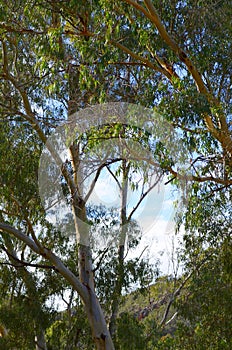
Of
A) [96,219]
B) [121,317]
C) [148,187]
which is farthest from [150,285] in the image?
[148,187]

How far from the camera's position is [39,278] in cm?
989

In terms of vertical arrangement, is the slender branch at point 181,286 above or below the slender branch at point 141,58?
below

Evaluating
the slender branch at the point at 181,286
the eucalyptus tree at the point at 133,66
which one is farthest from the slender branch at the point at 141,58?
the slender branch at the point at 181,286

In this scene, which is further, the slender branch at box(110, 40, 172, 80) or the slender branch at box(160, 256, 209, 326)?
the slender branch at box(160, 256, 209, 326)

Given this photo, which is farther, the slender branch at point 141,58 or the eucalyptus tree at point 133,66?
the slender branch at point 141,58

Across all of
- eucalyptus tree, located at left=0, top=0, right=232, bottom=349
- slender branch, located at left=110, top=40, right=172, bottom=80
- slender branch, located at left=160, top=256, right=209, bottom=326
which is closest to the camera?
eucalyptus tree, located at left=0, top=0, right=232, bottom=349

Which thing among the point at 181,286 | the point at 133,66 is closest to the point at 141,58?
the point at 133,66

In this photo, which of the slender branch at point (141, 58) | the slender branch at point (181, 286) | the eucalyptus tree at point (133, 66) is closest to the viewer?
the eucalyptus tree at point (133, 66)

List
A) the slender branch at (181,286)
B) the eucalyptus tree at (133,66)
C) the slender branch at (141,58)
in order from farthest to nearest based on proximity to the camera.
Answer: the slender branch at (181,286)
the slender branch at (141,58)
the eucalyptus tree at (133,66)

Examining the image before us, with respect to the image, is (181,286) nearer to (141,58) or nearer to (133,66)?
(133,66)

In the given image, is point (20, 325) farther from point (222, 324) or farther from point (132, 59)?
point (132, 59)

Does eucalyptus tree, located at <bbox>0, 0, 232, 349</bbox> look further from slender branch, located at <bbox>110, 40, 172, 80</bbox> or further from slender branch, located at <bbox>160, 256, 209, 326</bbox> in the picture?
slender branch, located at <bbox>160, 256, 209, 326</bbox>

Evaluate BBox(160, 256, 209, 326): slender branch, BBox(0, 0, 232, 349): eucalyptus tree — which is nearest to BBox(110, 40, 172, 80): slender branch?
BBox(0, 0, 232, 349): eucalyptus tree

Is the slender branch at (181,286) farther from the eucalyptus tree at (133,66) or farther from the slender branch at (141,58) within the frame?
the slender branch at (141,58)
